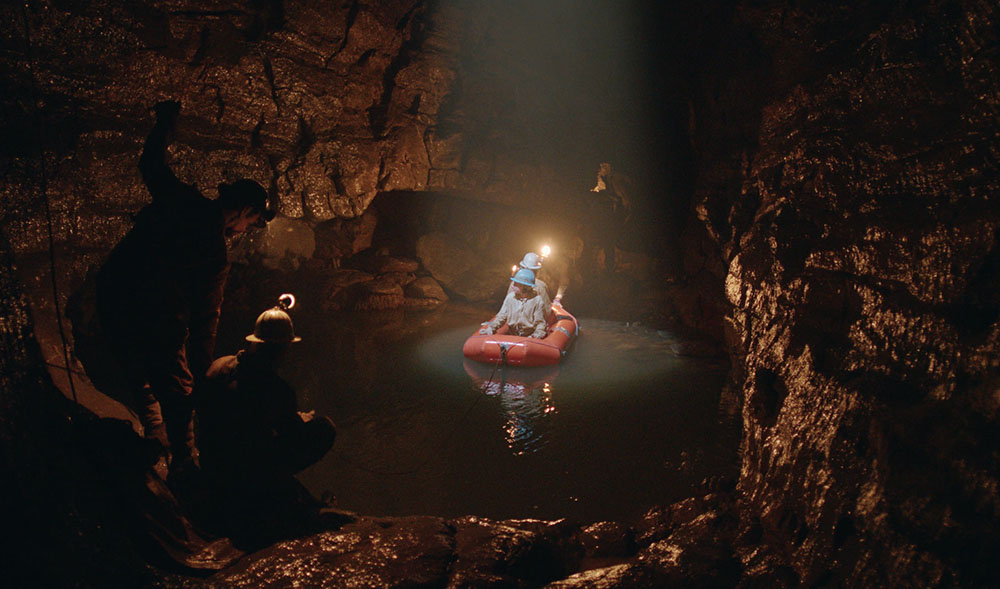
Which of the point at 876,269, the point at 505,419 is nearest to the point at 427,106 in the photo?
the point at 505,419

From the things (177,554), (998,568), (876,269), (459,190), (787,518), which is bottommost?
(177,554)

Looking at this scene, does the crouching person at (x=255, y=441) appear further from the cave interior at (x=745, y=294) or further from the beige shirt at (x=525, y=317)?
the beige shirt at (x=525, y=317)

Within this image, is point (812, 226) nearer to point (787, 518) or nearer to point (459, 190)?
point (787, 518)

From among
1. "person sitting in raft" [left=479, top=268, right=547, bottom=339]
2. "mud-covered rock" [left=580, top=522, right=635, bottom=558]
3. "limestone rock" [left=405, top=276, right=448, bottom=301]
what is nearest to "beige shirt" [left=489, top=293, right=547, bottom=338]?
"person sitting in raft" [left=479, top=268, right=547, bottom=339]

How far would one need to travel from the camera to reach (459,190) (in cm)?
1132

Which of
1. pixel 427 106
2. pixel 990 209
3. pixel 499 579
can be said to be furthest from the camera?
pixel 427 106

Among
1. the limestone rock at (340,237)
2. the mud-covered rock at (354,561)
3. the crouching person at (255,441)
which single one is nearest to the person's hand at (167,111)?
the crouching person at (255,441)

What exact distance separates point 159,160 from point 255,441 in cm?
176

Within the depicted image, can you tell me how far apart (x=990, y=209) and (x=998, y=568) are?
43.6 inches

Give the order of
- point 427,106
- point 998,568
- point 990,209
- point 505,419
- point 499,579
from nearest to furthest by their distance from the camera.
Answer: point 998,568
point 990,209
point 499,579
point 505,419
point 427,106

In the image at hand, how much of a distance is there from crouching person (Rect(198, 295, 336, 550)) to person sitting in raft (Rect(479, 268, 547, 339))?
502cm

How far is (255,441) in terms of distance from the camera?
2.25 metres

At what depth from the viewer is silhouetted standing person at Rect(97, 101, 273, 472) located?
A: 2543 mm

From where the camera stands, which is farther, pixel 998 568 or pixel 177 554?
pixel 177 554
